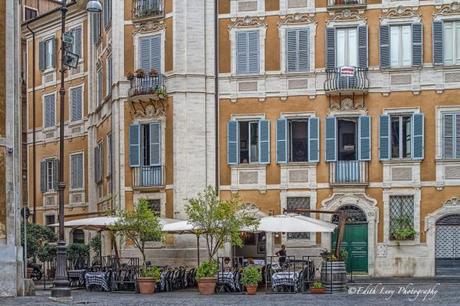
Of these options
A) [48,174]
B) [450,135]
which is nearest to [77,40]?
[48,174]

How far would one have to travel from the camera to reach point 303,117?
1531 inches

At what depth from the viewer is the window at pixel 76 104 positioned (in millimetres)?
49200

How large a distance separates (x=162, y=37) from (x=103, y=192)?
816 centimetres

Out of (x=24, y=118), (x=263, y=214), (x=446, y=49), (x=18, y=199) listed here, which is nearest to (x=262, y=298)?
(x=18, y=199)

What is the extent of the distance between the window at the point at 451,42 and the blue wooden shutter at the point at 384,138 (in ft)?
9.94

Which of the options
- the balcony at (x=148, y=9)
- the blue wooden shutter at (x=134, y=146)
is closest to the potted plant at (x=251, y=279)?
the blue wooden shutter at (x=134, y=146)

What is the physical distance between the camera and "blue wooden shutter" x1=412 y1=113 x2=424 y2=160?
37.6 meters

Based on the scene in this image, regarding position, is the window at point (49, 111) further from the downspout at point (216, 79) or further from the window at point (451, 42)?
the window at point (451, 42)

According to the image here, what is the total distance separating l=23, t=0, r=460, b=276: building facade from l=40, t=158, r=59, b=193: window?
1091cm

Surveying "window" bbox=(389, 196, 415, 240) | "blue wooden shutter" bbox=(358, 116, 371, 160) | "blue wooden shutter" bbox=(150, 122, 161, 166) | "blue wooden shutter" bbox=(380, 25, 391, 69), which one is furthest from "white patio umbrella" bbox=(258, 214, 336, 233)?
"blue wooden shutter" bbox=(380, 25, 391, 69)

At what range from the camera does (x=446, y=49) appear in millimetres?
37875

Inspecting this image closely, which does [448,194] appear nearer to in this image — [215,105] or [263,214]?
[263,214]

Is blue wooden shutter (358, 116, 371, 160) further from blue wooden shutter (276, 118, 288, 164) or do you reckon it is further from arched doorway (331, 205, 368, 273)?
blue wooden shutter (276, 118, 288, 164)

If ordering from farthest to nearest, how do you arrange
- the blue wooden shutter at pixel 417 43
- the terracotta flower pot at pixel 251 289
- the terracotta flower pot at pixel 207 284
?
the blue wooden shutter at pixel 417 43 → the terracotta flower pot at pixel 207 284 → the terracotta flower pot at pixel 251 289
